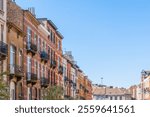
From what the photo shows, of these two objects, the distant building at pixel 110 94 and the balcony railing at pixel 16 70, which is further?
the distant building at pixel 110 94

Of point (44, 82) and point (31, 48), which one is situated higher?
point (31, 48)

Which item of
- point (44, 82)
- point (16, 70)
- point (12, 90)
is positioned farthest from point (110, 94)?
point (12, 90)

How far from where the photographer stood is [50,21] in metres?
64.6

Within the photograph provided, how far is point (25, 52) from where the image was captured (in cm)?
4625

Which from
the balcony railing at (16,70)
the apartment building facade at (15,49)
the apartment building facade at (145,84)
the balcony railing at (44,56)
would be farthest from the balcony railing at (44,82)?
the apartment building facade at (145,84)

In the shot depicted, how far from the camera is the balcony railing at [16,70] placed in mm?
39250

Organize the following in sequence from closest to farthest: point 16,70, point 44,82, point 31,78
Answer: point 16,70 < point 31,78 < point 44,82

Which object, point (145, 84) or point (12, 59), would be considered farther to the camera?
point (145, 84)

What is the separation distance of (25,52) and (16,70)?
535cm

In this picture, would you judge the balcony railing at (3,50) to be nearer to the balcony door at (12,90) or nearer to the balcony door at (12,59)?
the balcony door at (12,59)

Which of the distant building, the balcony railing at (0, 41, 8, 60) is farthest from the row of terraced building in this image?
the distant building

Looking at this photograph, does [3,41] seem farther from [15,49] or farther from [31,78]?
[31,78]

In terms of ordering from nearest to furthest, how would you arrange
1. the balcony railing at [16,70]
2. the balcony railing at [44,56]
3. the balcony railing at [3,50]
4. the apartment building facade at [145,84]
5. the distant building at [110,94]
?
the balcony railing at [3,50] → the balcony railing at [16,70] → the balcony railing at [44,56] → the apartment building facade at [145,84] → the distant building at [110,94]

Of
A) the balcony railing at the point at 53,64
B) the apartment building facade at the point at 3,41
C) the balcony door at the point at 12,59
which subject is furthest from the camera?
the balcony railing at the point at 53,64
